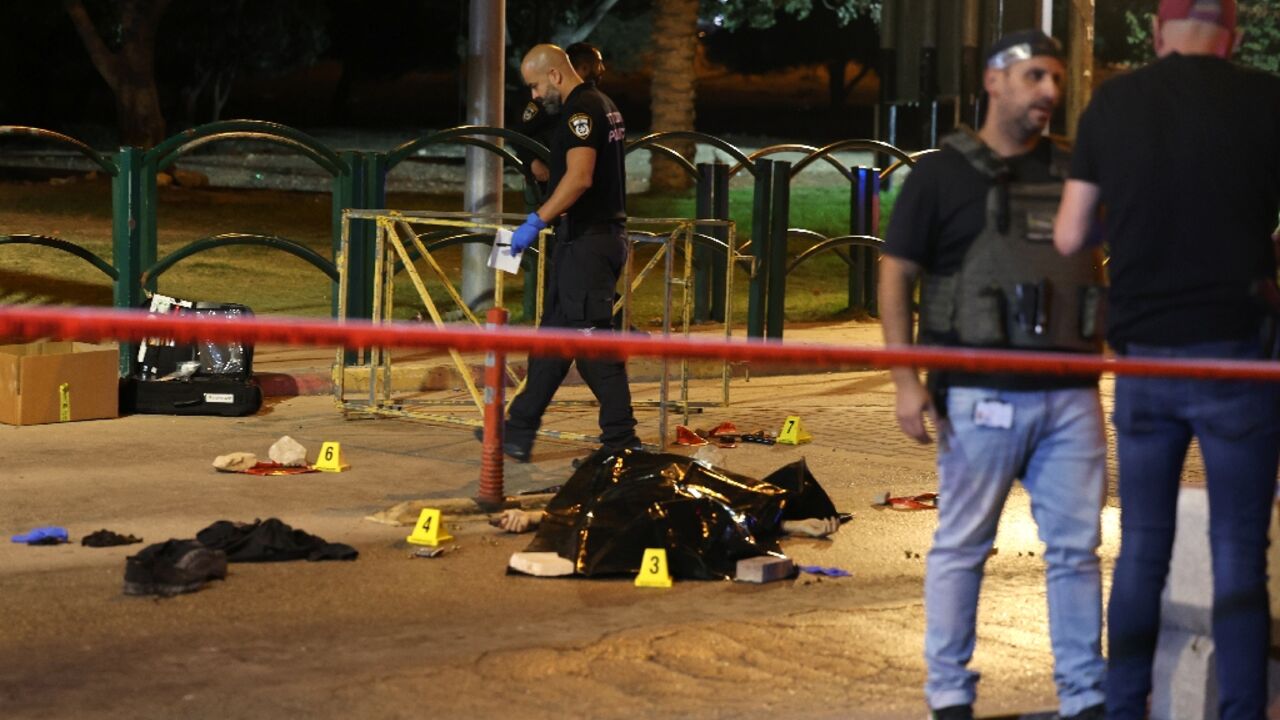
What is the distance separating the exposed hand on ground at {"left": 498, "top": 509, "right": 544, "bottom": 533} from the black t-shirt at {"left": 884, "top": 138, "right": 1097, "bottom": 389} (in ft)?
10.4

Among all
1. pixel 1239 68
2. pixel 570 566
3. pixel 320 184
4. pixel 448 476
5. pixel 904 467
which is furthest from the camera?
pixel 320 184

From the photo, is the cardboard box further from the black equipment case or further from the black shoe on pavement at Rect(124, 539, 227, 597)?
the black shoe on pavement at Rect(124, 539, 227, 597)

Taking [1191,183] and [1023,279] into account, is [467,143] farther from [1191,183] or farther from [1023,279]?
[1191,183]

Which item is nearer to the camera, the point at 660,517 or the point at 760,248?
the point at 660,517

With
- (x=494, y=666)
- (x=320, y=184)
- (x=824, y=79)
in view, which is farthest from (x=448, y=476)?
(x=824, y=79)

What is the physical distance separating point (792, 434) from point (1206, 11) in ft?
18.9

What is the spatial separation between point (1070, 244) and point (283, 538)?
357 cm

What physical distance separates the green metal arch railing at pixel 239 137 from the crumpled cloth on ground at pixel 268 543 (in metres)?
4.30

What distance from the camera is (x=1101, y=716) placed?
477 cm

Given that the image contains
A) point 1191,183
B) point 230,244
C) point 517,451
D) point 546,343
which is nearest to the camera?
point 546,343

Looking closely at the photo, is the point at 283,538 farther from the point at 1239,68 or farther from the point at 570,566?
the point at 1239,68

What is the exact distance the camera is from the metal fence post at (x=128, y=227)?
11.2 m

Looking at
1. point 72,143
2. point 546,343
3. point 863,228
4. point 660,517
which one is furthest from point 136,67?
point 546,343

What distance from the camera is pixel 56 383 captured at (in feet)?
33.0
